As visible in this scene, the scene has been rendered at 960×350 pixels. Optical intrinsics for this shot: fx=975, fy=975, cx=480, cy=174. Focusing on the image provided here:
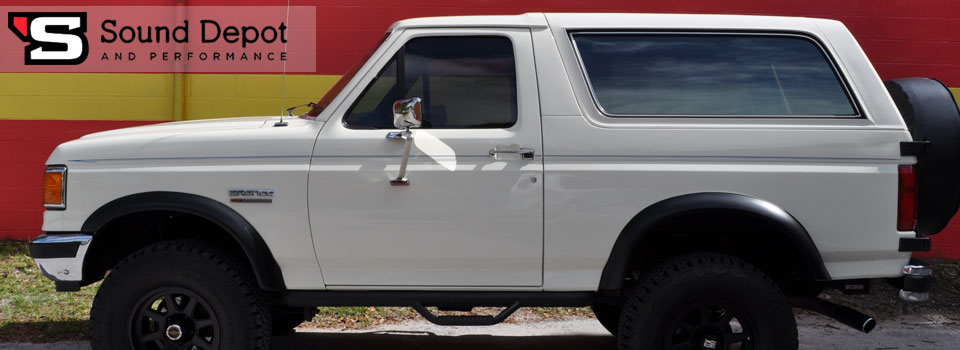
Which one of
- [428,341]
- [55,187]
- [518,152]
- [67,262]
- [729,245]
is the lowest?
[428,341]

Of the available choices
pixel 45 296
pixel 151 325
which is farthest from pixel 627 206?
pixel 45 296

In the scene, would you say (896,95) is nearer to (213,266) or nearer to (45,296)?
(213,266)

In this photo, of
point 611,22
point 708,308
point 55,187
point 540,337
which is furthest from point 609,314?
point 55,187

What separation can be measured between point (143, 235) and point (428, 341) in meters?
1.99

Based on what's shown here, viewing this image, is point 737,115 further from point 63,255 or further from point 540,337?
point 63,255

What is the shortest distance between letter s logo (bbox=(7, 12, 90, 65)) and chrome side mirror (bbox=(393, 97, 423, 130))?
534cm

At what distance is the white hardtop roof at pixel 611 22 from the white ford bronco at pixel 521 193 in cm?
6

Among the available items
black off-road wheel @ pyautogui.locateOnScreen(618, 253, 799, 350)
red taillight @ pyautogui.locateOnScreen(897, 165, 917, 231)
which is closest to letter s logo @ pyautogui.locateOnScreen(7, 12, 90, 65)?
black off-road wheel @ pyautogui.locateOnScreen(618, 253, 799, 350)

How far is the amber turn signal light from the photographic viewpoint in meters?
4.57

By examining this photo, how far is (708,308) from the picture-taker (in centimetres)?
451

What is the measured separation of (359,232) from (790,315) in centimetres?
201

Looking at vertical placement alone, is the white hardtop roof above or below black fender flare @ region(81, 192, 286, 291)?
above

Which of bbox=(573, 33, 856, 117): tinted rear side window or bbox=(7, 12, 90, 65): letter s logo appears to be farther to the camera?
bbox=(7, 12, 90, 65): letter s logo

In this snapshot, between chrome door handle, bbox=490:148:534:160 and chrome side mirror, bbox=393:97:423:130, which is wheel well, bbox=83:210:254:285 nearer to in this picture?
chrome side mirror, bbox=393:97:423:130
